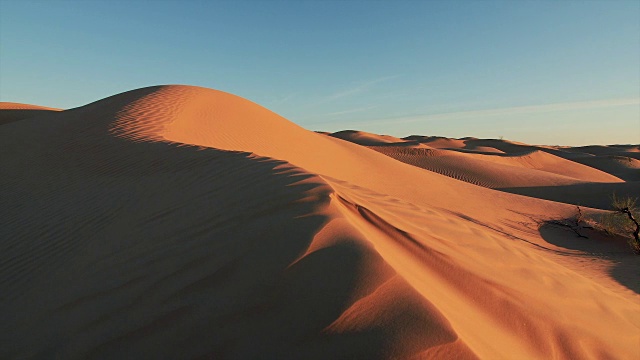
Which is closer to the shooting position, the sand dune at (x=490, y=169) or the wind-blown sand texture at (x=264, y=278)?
the wind-blown sand texture at (x=264, y=278)

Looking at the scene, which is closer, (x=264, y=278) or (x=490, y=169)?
(x=264, y=278)

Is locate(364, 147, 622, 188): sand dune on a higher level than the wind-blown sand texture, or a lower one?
lower

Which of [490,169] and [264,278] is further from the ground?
[264,278]

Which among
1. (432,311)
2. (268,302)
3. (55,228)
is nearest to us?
(432,311)

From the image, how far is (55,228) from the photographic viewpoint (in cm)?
479

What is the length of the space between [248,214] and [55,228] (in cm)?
321

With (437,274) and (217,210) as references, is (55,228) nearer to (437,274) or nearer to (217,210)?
(217,210)

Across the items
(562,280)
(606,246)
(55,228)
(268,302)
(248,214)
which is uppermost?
(248,214)

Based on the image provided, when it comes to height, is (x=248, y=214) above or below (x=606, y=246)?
above

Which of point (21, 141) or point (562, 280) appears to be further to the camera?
point (21, 141)

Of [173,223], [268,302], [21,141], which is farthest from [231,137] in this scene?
[268,302]

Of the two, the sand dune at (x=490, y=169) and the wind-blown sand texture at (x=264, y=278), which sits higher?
the wind-blown sand texture at (x=264, y=278)

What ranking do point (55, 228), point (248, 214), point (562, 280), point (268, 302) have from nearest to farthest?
point (268, 302)
point (248, 214)
point (562, 280)
point (55, 228)

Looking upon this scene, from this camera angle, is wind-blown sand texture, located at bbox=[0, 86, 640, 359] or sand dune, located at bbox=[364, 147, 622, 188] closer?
wind-blown sand texture, located at bbox=[0, 86, 640, 359]
